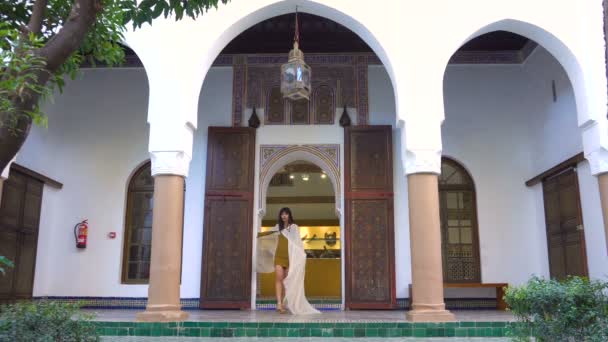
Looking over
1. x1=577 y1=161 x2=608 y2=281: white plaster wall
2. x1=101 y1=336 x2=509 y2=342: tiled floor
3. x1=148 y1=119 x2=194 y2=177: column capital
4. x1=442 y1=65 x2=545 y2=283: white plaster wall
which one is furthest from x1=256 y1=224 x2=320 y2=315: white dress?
x1=577 y1=161 x2=608 y2=281: white plaster wall

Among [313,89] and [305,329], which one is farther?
[313,89]

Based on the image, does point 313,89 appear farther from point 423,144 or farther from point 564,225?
point 564,225

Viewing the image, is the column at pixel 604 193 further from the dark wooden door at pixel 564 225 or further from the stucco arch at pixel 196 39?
the stucco arch at pixel 196 39

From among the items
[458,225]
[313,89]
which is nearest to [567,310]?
[458,225]

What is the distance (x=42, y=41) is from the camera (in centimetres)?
295

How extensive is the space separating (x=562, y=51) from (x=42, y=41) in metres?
5.90

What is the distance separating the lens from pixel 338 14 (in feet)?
22.6

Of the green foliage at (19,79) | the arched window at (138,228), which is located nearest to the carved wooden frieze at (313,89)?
the arched window at (138,228)

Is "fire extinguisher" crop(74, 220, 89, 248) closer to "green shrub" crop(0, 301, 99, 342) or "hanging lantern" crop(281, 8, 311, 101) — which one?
"hanging lantern" crop(281, 8, 311, 101)

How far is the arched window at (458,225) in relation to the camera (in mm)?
8656

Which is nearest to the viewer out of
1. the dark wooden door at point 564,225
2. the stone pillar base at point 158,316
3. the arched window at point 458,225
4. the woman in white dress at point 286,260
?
the stone pillar base at point 158,316

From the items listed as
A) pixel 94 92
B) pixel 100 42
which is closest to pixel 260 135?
pixel 94 92

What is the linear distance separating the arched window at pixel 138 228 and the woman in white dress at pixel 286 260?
1.91m

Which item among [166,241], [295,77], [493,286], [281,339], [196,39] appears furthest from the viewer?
[493,286]
